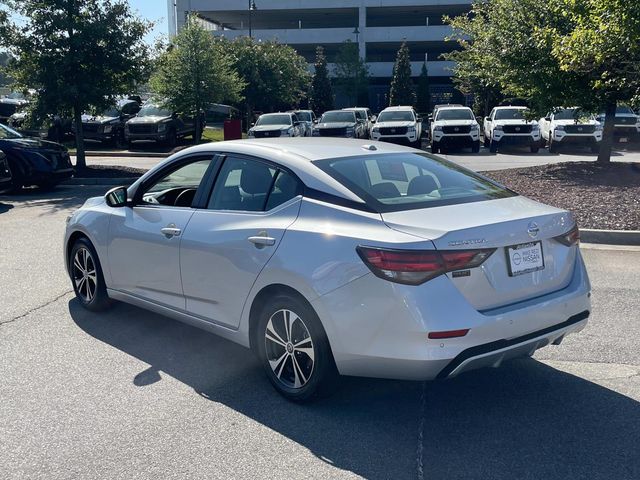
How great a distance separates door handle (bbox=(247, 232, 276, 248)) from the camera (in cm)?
422

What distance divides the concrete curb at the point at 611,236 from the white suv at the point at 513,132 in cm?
1613

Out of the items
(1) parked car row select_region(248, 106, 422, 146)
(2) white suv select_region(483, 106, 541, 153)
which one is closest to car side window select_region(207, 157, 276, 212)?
(1) parked car row select_region(248, 106, 422, 146)

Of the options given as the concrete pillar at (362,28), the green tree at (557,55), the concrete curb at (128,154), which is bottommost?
the concrete curb at (128,154)

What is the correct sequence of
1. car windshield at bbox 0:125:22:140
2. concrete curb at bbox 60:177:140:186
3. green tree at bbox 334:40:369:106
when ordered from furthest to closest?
green tree at bbox 334:40:369:106, concrete curb at bbox 60:177:140:186, car windshield at bbox 0:125:22:140

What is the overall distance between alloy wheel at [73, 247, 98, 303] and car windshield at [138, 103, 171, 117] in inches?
845

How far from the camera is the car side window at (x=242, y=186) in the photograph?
460 cm

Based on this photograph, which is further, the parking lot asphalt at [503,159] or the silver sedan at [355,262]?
the parking lot asphalt at [503,159]

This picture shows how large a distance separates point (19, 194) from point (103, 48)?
457 cm

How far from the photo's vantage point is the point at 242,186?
189 inches

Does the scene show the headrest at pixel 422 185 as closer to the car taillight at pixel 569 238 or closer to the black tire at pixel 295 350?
the car taillight at pixel 569 238

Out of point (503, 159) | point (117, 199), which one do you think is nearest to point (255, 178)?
point (117, 199)

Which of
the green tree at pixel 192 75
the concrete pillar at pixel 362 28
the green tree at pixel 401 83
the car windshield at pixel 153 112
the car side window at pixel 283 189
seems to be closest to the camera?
the car side window at pixel 283 189

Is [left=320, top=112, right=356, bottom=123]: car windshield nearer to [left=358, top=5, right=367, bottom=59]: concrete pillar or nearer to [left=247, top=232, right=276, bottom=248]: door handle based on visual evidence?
[left=247, top=232, right=276, bottom=248]: door handle

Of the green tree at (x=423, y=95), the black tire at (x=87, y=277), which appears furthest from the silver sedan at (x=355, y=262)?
the green tree at (x=423, y=95)
